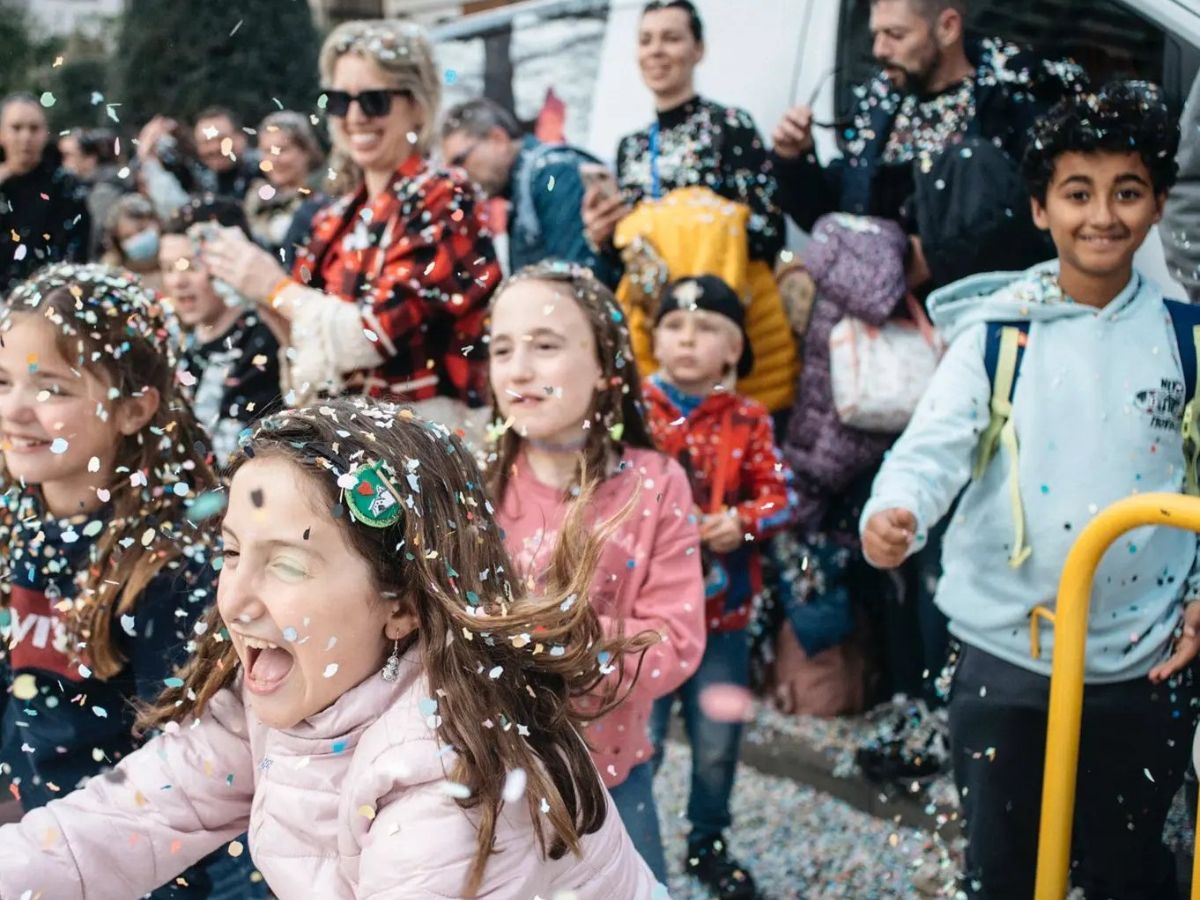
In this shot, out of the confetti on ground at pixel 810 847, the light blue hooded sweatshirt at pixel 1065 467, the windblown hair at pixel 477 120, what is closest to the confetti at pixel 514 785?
the light blue hooded sweatshirt at pixel 1065 467

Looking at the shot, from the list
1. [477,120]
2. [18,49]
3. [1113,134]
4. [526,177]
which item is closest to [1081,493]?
[1113,134]

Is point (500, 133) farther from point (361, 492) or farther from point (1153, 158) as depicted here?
point (361, 492)

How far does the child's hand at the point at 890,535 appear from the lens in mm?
2170

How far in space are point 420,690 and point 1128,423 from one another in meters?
1.42

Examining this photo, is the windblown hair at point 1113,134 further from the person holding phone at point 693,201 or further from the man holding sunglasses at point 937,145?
the person holding phone at point 693,201

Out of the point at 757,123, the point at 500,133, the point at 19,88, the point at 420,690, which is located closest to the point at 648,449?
the point at 420,690

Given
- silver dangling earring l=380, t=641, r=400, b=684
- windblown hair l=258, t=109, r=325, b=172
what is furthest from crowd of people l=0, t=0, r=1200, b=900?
windblown hair l=258, t=109, r=325, b=172

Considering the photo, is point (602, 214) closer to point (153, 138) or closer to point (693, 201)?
point (693, 201)

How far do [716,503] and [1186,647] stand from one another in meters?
1.13

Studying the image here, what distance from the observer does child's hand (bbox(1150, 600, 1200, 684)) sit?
226 centimetres

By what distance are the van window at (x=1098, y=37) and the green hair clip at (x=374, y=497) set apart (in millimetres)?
2003

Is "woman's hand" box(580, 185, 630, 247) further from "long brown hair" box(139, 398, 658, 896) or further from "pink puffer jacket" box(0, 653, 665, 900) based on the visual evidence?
"pink puffer jacket" box(0, 653, 665, 900)

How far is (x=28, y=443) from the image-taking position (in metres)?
2.26

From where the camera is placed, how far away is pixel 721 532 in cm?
294
